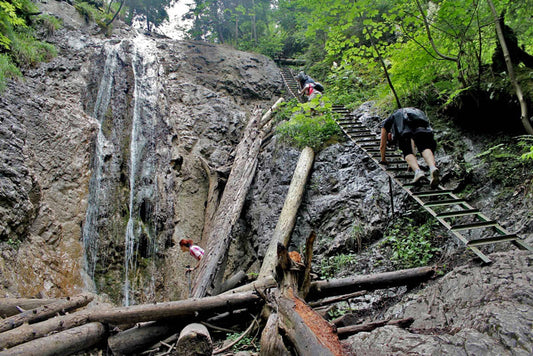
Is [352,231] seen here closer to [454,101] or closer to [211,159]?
[454,101]

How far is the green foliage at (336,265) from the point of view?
539 centimetres

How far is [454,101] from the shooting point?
591 cm

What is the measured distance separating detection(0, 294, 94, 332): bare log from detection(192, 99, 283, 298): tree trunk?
2066mm

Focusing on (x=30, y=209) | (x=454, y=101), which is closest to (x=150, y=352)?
(x=30, y=209)

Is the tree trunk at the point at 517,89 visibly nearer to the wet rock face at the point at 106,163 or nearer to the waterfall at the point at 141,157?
the wet rock face at the point at 106,163

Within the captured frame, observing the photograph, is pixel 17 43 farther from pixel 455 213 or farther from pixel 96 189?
pixel 455 213

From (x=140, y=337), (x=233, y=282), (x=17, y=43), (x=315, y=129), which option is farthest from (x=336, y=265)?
(x=17, y=43)

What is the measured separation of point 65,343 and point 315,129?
7144 millimetres

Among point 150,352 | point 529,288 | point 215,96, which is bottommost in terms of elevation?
point 150,352

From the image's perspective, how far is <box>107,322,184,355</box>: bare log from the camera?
366 cm

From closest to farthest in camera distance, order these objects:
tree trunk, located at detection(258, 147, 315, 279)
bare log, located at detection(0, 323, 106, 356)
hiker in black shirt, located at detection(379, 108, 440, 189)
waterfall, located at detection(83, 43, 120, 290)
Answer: bare log, located at detection(0, 323, 106, 356) → hiker in black shirt, located at detection(379, 108, 440, 189) → tree trunk, located at detection(258, 147, 315, 279) → waterfall, located at detection(83, 43, 120, 290)

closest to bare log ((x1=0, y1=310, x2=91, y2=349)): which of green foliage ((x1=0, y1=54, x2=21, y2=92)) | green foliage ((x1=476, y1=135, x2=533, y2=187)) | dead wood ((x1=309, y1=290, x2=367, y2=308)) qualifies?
dead wood ((x1=309, y1=290, x2=367, y2=308))

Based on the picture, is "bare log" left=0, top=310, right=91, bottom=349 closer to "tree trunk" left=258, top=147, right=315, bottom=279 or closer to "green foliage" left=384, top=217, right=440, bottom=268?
"tree trunk" left=258, top=147, right=315, bottom=279

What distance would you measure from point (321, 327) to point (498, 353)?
128cm
